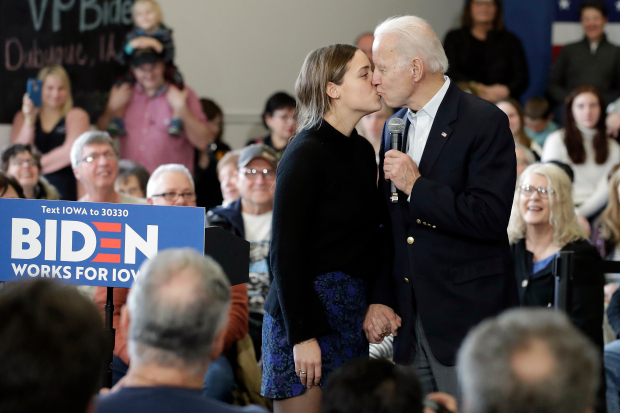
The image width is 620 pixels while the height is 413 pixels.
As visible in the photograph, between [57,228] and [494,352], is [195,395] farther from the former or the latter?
[57,228]

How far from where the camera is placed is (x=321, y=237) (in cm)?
242

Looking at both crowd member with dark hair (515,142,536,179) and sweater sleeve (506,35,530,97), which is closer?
crowd member with dark hair (515,142,536,179)

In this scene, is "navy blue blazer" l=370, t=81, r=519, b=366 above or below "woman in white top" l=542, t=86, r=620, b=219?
below

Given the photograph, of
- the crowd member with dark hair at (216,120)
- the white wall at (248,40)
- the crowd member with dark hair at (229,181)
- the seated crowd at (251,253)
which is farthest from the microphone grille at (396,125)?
the white wall at (248,40)

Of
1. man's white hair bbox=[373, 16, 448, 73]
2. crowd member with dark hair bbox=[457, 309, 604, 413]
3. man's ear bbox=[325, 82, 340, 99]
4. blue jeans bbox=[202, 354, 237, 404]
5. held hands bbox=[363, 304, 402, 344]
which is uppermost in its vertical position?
man's white hair bbox=[373, 16, 448, 73]

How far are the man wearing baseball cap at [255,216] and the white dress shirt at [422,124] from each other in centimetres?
178

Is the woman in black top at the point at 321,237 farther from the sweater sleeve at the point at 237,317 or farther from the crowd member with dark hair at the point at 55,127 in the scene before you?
the crowd member with dark hair at the point at 55,127

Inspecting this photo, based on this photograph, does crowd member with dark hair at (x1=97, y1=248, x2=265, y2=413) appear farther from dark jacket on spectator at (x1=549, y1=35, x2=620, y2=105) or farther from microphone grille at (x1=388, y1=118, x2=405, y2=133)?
dark jacket on spectator at (x1=549, y1=35, x2=620, y2=105)

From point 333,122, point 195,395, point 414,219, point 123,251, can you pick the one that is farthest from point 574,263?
point 195,395

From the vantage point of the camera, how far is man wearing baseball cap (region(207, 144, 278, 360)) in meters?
4.12

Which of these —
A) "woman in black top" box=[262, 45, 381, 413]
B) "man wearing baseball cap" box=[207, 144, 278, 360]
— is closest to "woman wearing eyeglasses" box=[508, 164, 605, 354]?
"man wearing baseball cap" box=[207, 144, 278, 360]

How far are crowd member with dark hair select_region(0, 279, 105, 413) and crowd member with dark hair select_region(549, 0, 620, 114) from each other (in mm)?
6525

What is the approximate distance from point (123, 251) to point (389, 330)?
2.90ft

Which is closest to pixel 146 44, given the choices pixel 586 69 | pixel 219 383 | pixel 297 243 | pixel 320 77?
pixel 219 383
